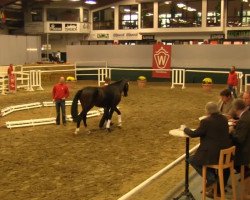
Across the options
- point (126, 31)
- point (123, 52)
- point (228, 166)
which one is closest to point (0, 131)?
point (228, 166)

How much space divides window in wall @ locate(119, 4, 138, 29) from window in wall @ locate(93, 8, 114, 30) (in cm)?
115

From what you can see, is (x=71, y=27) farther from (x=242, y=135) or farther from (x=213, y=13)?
(x=242, y=135)

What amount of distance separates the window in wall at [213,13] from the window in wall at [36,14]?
17.3m

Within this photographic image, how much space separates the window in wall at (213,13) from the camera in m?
36.8

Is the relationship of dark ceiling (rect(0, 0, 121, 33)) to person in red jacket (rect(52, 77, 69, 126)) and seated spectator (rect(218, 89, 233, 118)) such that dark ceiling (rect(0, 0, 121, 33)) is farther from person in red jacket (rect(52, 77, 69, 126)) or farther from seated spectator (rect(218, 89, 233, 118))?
seated spectator (rect(218, 89, 233, 118))

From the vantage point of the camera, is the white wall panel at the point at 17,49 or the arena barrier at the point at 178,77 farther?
the white wall panel at the point at 17,49

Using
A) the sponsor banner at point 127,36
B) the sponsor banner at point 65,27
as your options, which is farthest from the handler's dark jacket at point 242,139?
the sponsor banner at point 65,27

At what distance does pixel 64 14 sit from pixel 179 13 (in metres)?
13.6

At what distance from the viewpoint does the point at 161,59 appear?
27656mm

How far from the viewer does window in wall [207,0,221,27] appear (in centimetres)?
3678

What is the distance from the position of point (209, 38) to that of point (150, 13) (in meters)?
6.47

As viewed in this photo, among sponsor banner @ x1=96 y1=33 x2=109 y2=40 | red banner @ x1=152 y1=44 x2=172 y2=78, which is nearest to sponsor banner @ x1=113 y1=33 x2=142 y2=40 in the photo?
sponsor banner @ x1=96 y1=33 x2=109 y2=40

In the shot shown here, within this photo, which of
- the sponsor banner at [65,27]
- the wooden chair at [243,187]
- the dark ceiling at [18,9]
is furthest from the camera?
the sponsor banner at [65,27]

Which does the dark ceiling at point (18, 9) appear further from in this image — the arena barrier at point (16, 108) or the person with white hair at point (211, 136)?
the person with white hair at point (211, 136)
